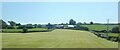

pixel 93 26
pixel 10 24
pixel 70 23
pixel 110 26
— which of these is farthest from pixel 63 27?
pixel 10 24

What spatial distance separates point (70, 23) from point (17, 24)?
16.6m

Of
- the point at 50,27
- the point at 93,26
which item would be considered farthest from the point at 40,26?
the point at 93,26

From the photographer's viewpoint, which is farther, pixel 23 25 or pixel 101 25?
pixel 101 25

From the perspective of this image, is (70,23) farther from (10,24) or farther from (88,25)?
(10,24)

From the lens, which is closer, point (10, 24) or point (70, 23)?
point (10, 24)

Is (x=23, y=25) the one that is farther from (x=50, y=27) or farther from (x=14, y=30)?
(x=50, y=27)

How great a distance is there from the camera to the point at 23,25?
58156mm

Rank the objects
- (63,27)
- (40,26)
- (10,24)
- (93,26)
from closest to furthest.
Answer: (10,24)
(40,26)
(93,26)
(63,27)

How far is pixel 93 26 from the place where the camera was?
67125 millimetres

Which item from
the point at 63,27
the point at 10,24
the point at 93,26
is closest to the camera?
the point at 10,24

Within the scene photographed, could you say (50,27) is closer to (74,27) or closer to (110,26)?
(74,27)

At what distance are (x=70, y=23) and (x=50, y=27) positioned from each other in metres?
5.55

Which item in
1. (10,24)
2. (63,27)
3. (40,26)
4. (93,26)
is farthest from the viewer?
(63,27)

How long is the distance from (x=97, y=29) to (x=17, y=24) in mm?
20339
